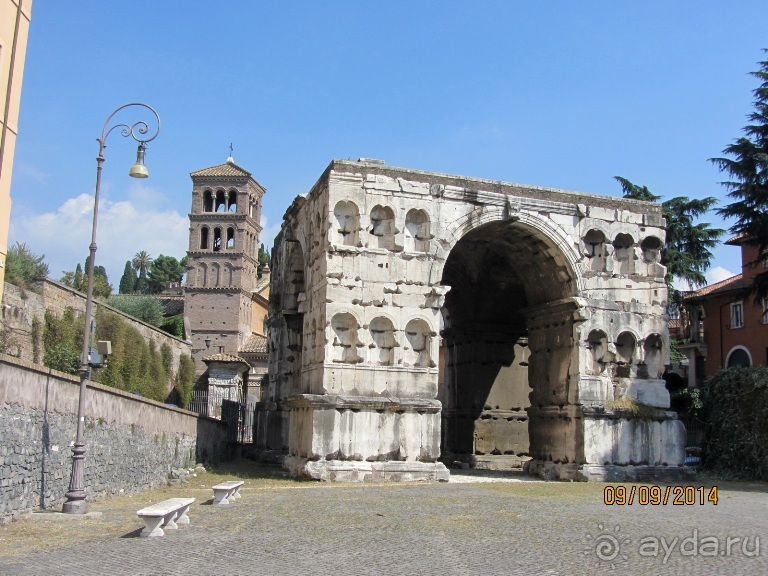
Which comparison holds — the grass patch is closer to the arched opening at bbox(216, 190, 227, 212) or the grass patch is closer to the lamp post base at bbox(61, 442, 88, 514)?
the lamp post base at bbox(61, 442, 88, 514)

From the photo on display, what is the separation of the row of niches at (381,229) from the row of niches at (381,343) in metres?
1.80

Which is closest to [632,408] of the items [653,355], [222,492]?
[653,355]

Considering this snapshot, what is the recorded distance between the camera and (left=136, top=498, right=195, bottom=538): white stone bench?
30.8 feet

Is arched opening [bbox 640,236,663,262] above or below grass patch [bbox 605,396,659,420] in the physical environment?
above

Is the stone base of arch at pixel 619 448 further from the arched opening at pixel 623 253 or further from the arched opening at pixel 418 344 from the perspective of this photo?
the arched opening at pixel 418 344

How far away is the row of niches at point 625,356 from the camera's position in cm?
2092

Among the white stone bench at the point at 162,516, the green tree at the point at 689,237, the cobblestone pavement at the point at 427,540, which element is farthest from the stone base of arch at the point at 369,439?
the green tree at the point at 689,237

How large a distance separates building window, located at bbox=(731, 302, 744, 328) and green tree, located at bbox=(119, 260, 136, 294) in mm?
73651

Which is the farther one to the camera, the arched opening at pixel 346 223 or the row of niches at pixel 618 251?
the row of niches at pixel 618 251

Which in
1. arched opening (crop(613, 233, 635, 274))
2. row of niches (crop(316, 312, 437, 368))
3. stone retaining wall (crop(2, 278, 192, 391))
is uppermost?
arched opening (crop(613, 233, 635, 274))

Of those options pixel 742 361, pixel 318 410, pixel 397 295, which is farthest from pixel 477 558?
pixel 742 361

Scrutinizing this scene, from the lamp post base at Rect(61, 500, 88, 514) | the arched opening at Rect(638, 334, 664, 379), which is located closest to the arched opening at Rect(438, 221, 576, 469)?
the arched opening at Rect(638, 334, 664, 379)

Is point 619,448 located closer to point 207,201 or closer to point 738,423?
point 738,423
